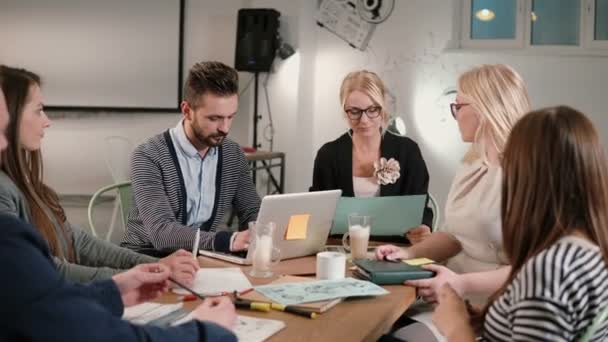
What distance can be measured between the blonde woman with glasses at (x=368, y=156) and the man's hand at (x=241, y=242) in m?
0.78

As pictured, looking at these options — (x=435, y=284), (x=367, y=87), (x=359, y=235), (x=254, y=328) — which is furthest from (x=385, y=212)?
(x=254, y=328)

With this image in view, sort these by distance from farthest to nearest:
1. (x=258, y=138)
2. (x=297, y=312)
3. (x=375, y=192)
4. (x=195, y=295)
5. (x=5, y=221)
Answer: (x=258, y=138) < (x=375, y=192) < (x=195, y=295) < (x=297, y=312) < (x=5, y=221)

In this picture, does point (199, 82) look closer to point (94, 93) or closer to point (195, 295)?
point (195, 295)

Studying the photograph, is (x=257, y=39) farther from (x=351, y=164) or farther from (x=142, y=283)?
(x=142, y=283)

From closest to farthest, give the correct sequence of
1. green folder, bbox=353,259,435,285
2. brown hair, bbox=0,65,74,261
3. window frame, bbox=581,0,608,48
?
brown hair, bbox=0,65,74,261, green folder, bbox=353,259,435,285, window frame, bbox=581,0,608,48

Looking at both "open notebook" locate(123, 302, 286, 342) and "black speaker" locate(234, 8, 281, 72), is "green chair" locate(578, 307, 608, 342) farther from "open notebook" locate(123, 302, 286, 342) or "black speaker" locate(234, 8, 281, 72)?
"black speaker" locate(234, 8, 281, 72)

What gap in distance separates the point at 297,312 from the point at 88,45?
4522mm

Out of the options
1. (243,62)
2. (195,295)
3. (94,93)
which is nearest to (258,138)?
(243,62)

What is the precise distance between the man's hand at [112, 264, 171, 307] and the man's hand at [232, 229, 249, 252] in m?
0.50

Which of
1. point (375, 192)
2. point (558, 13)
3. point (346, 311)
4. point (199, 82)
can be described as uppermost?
point (558, 13)

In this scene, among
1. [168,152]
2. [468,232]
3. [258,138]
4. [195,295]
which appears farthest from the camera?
[258,138]

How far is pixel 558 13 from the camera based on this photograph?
472 centimetres

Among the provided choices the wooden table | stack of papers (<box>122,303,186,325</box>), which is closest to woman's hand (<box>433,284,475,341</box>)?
the wooden table

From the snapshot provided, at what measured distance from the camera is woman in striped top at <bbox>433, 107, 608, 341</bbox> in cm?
118
